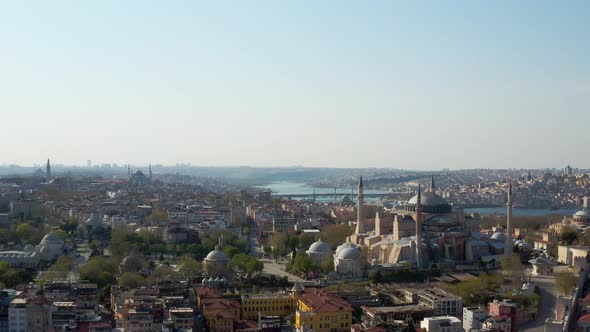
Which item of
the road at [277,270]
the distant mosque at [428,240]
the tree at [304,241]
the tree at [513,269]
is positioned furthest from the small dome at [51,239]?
the tree at [513,269]

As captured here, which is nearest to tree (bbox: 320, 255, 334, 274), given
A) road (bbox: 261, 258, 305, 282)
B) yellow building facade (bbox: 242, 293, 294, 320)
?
road (bbox: 261, 258, 305, 282)

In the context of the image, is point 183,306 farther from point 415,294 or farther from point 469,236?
point 469,236

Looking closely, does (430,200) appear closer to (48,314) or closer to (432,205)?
(432,205)

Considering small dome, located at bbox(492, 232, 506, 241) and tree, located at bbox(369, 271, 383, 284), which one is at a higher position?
small dome, located at bbox(492, 232, 506, 241)

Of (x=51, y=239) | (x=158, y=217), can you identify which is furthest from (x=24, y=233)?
(x=158, y=217)

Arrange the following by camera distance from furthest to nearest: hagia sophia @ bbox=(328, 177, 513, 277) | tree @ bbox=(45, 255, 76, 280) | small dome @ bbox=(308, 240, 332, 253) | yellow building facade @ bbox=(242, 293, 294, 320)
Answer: small dome @ bbox=(308, 240, 332, 253) → hagia sophia @ bbox=(328, 177, 513, 277) → tree @ bbox=(45, 255, 76, 280) → yellow building facade @ bbox=(242, 293, 294, 320)

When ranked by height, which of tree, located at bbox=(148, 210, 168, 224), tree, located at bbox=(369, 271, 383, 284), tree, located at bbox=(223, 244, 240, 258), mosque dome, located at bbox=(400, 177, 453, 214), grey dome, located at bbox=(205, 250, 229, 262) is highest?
mosque dome, located at bbox=(400, 177, 453, 214)

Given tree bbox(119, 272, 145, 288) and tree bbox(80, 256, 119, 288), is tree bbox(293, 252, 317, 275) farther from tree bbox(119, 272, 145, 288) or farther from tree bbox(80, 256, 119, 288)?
tree bbox(80, 256, 119, 288)

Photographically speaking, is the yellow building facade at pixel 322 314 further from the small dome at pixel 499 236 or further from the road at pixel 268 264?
the small dome at pixel 499 236

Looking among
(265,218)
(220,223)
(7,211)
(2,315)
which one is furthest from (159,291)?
(7,211)
